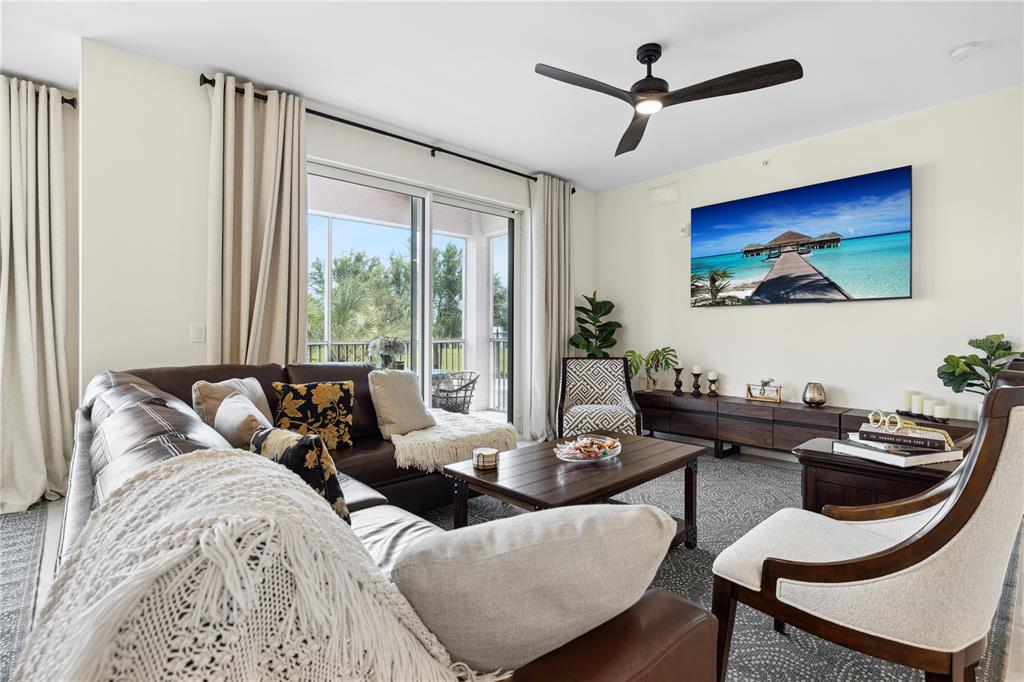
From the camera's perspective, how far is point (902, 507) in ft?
5.04

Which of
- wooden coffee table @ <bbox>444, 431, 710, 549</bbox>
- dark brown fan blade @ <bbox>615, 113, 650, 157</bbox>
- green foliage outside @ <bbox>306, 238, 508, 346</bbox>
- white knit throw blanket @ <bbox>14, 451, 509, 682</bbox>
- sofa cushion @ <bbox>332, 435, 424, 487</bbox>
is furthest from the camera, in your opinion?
green foliage outside @ <bbox>306, 238, 508, 346</bbox>

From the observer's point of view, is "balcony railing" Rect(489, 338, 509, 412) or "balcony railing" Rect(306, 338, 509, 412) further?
"balcony railing" Rect(489, 338, 509, 412)

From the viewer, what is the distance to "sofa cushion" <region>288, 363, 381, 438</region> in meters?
2.99

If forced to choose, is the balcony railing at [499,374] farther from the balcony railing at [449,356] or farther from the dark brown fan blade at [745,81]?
the dark brown fan blade at [745,81]

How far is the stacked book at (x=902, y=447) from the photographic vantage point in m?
1.92

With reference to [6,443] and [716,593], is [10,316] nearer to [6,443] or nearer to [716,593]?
[6,443]

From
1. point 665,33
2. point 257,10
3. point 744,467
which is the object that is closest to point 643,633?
point 665,33

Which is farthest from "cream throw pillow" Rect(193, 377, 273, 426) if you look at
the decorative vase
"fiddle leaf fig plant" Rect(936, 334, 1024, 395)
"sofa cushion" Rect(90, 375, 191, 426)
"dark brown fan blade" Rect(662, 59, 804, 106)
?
"fiddle leaf fig plant" Rect(936, 334, 1024, 395)

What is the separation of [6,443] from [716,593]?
373 cm

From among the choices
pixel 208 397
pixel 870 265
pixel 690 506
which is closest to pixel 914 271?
pixel 870 265

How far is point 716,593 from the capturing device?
56.4 inches

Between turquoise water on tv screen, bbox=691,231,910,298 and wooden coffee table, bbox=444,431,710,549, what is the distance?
7.31ft

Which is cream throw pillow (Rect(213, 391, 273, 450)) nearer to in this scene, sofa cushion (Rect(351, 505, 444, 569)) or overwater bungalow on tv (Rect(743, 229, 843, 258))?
sofa cushion (Rect(351, 505, 444, 569))

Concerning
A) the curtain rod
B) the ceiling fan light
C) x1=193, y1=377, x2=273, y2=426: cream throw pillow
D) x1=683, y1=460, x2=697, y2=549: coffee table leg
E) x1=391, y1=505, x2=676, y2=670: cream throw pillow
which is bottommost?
x1=683, y1=460, x2=697, y2=549: coffee table leg
